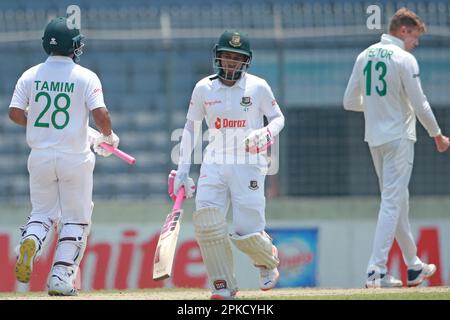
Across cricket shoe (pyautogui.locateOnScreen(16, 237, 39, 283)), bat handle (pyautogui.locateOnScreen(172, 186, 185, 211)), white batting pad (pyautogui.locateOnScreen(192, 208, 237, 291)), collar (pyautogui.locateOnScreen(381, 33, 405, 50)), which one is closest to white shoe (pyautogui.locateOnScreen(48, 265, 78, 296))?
cricket shoe (pyautogui.locateOnScreen(16, 237, 39, 283))

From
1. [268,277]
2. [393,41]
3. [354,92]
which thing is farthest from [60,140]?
[393,41]

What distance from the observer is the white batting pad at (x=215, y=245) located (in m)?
9.36

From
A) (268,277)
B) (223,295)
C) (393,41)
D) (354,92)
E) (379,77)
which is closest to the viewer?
(223,295)

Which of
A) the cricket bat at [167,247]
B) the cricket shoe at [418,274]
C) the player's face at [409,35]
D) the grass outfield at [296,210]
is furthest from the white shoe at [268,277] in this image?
the grass outfield at [296,210]

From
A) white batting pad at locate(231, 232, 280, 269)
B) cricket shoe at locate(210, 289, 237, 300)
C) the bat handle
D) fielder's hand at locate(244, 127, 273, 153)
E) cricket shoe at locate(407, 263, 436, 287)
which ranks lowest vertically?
cricket shoe at locate(407, 263, 436, 287)

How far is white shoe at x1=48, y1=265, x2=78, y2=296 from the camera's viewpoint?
32.1 feet

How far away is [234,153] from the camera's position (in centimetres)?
981

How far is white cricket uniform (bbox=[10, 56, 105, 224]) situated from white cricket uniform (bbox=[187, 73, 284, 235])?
84 centimetres

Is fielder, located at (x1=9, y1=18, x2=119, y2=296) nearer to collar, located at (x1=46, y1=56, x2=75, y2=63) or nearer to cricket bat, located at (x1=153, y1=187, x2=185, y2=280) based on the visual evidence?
collar, located at (x1=46, y1=56, x2=75, y2=63)

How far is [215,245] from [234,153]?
776mm

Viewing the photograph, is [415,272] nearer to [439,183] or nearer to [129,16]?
[439,183]

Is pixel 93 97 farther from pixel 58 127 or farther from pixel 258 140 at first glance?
pixel 258 140

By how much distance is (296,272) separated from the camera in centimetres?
1455

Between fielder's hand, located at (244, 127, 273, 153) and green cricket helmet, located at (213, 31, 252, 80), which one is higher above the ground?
green cricket helmet, located at (213, 31, 252, 80)
